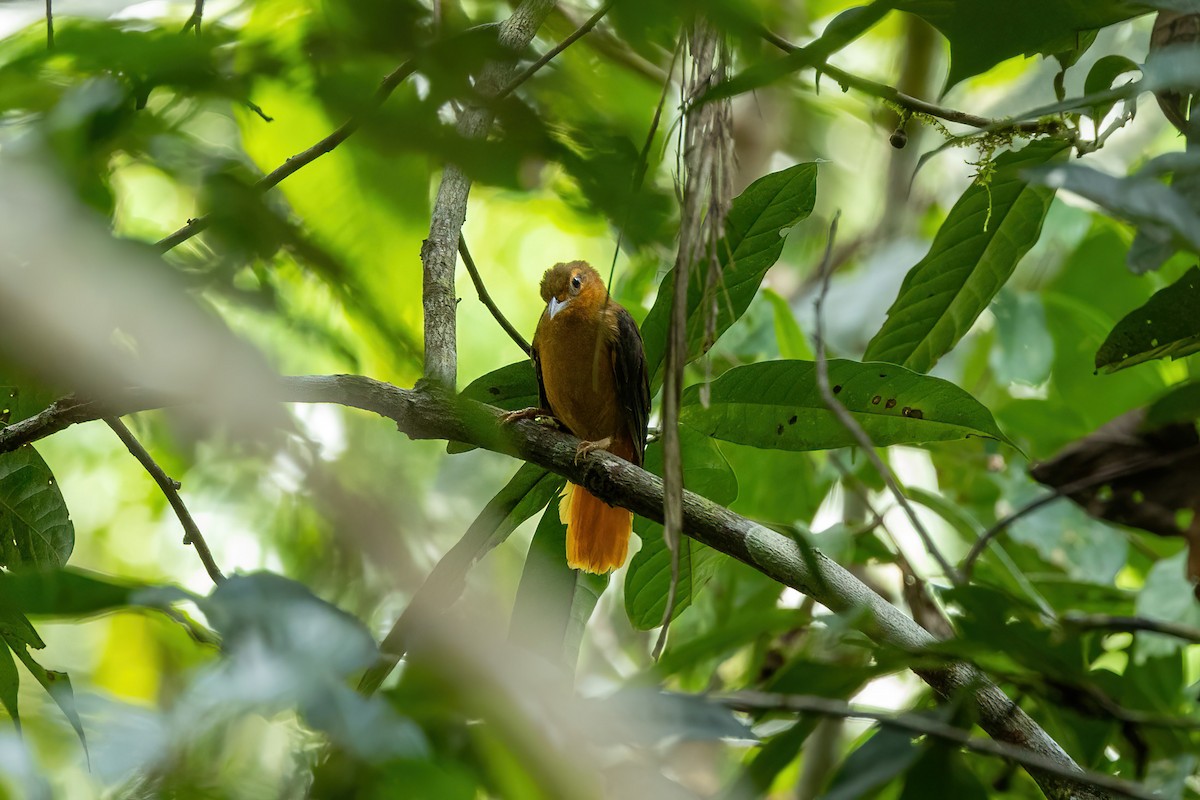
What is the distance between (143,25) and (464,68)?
0.23m

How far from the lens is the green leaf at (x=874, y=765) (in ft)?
3.05

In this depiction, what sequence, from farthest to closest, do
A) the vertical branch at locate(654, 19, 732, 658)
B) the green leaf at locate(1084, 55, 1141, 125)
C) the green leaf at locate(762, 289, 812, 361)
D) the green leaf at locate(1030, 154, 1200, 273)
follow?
the green leaf at locate(762, 289, 812, 361) < the green leaf at locate(1084, 55, 1141, 125) < the vertical branch at locate(654, 19, 732, 658) < the green leaf at locate(1030, 154, 1200, 273)

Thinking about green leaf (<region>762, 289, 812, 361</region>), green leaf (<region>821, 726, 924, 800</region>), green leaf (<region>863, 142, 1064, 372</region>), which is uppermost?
green leaf (<region>762, 289, 812, 361</region>)

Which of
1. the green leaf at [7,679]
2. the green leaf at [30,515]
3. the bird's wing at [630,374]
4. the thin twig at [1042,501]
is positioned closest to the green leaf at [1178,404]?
the thin twig at [1042,501]

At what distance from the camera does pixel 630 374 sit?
3039 mm

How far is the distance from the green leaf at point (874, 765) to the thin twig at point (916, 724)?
1 cm

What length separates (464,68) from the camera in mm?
642

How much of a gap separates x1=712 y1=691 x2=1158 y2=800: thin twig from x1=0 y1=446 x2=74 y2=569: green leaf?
4.27 feet

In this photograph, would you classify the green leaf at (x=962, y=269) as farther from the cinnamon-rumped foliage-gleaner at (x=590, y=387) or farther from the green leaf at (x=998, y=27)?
the green leaf at (x=998, y=27)

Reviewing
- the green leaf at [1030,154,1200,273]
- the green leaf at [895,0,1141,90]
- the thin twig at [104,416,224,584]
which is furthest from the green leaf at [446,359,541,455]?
the green leaf at [1030,154,1200,273]

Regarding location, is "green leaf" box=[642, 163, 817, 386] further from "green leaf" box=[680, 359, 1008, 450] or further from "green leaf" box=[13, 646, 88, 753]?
"green leaf" box=[13, 646, 88, 753]

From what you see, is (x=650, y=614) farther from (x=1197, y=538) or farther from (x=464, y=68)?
(x=464, y=68)

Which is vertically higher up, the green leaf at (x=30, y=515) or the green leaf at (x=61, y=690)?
the green leaf at (x=30, y=515)

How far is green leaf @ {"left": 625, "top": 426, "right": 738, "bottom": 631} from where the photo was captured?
2.04 meters
